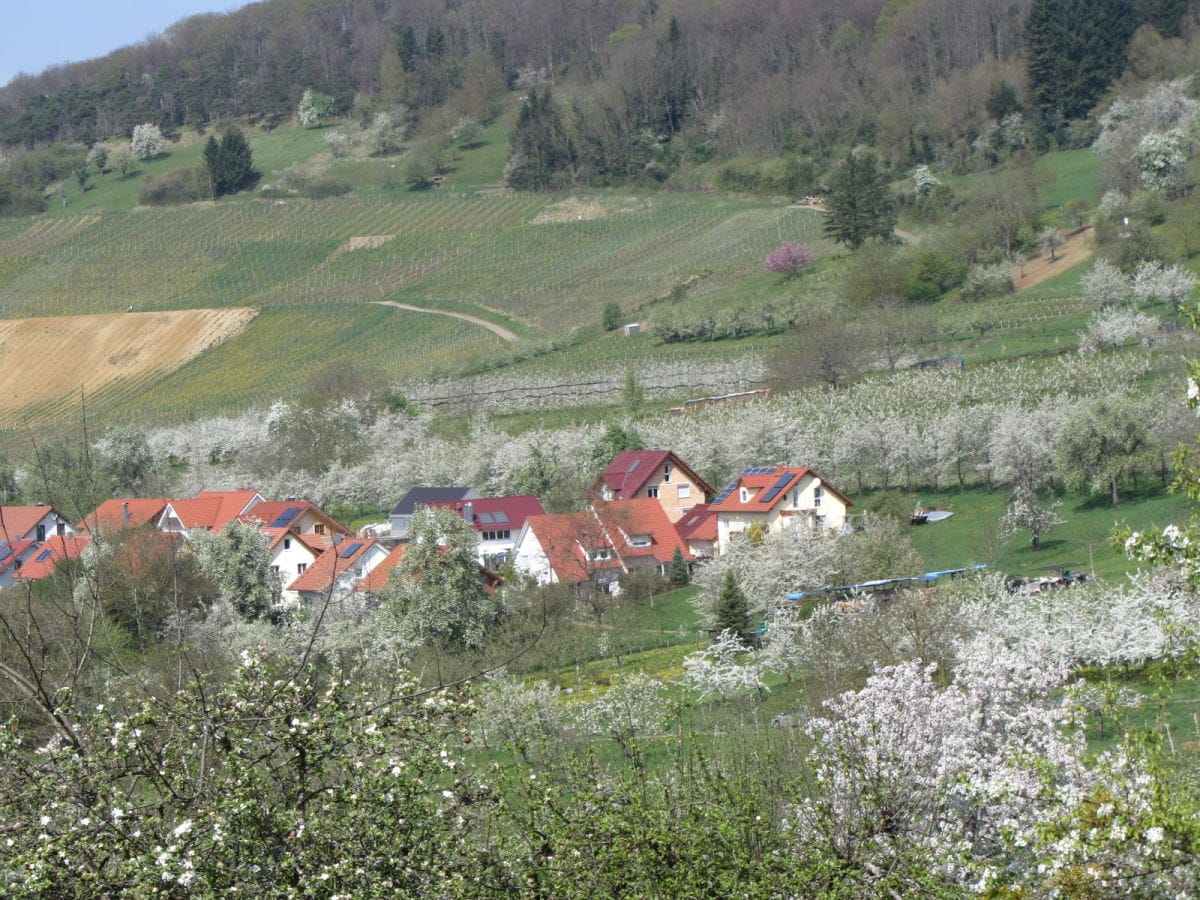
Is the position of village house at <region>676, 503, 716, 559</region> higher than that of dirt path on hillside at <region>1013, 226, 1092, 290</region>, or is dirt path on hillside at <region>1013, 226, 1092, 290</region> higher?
village house at <region>676, 503, 716, 559</region>

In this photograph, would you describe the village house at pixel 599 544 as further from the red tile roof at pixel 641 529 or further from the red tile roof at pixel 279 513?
the red tile roof at pixel 279 513

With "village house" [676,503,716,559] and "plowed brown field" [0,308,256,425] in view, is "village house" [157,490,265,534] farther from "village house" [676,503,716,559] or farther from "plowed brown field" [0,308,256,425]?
"plowed brown field" [0,308,256,425]

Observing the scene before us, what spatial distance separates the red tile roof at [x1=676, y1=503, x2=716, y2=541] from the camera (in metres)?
54.5

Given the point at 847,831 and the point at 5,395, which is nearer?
the point at 847,831

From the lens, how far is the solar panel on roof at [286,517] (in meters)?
56.7

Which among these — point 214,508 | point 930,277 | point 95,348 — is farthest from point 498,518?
point 95,348

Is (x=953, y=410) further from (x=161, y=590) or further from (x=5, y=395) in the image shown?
(x=5, y=395)

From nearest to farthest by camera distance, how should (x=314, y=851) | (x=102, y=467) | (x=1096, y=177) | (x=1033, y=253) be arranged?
(x=314, y=851)
(x=102, y=467)
(x=1033, y=253)
(x=1096, y=177)

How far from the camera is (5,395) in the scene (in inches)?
4021

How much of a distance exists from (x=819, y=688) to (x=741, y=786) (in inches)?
626

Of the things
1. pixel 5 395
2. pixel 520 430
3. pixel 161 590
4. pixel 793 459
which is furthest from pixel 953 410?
pixel 5 395

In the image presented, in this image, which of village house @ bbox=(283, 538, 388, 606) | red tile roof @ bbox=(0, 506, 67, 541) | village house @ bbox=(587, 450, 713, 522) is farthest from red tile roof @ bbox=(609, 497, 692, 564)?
red tile roof @ bbox=(0, 506, 67, 541)

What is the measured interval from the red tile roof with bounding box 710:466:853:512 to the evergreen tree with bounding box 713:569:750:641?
38.8ft

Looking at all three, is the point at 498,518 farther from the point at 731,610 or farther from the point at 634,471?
the point at 731,610
